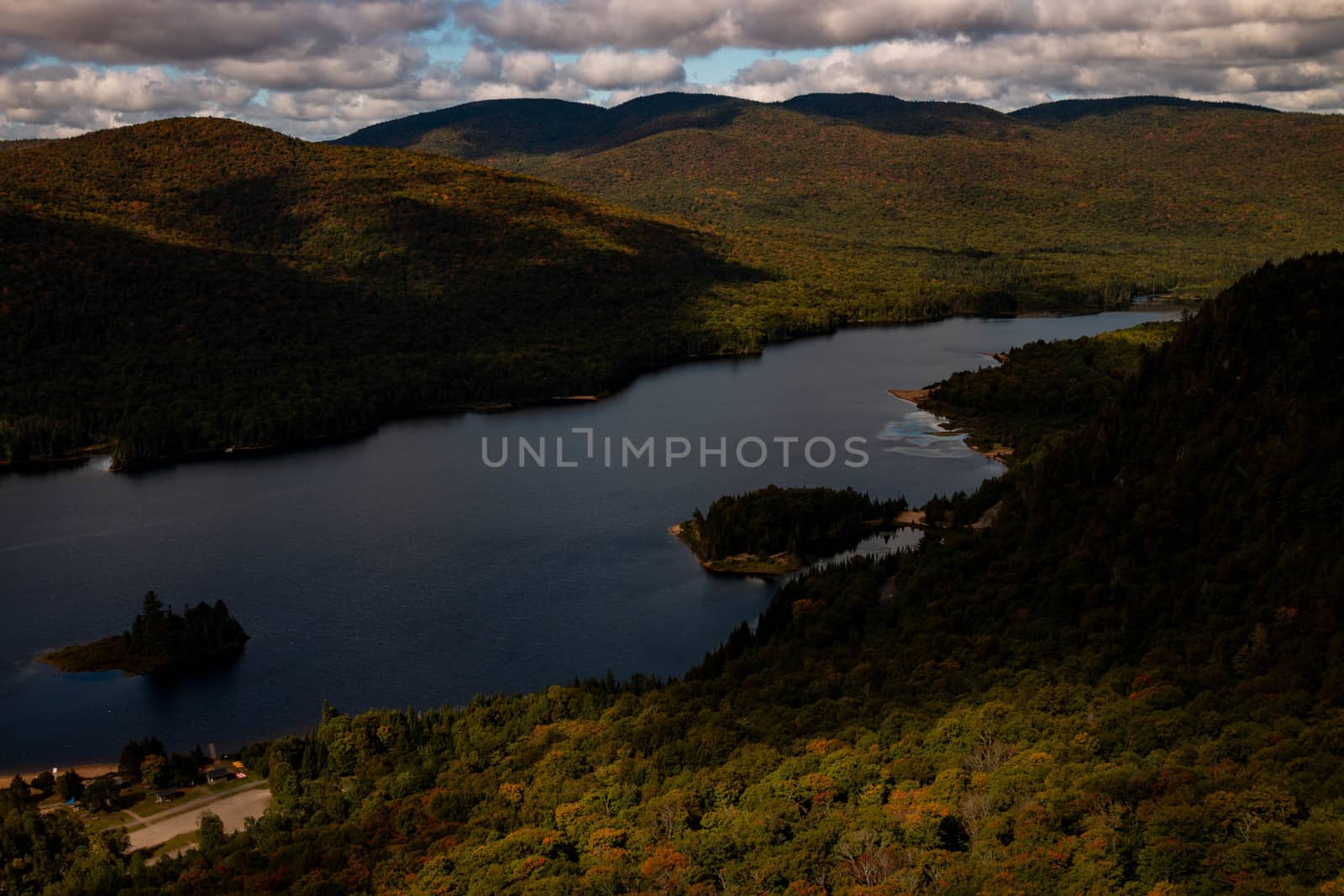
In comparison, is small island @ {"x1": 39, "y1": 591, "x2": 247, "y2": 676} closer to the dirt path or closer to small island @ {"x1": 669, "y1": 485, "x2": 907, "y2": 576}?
the dirt path

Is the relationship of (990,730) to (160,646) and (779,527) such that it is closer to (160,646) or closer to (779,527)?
(779,527)

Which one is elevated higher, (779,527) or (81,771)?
(779,527)

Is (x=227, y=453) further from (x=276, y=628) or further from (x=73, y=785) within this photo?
(x=73, y=785)

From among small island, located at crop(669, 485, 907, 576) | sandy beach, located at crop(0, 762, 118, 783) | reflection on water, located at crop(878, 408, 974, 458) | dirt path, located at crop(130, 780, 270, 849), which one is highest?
reflection on water, located at crop(878, 408, 974, 458)

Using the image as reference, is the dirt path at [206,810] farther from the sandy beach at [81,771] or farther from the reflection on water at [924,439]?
the reflection on water at [924,439]

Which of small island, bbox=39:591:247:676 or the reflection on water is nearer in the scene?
small island, bbox=39:591:247:676

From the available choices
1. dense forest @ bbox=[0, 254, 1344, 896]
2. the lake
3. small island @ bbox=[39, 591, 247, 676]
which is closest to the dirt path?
dense forest @ bbox=[0, 254, 1344, 896]

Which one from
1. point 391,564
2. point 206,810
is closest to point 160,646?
point 391,564
